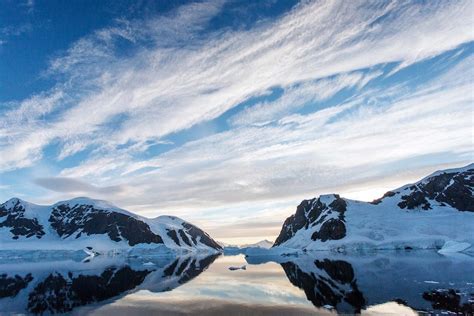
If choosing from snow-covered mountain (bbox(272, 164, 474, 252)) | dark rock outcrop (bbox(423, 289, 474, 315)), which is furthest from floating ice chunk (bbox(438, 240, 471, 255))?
dark rock outcrop (bbox(423, 289, 474, 315))

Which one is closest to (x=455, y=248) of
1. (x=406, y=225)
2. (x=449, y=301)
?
(x=406, y=225)

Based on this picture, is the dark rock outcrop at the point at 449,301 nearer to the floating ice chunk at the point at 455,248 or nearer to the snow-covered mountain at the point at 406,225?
the floating ice chunk at the point at 455,248

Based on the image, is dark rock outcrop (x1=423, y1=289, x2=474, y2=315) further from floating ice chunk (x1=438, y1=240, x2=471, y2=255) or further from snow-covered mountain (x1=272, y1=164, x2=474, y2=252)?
snow-covered mountain (x1=272, y1=164, x2=474, y2=252)

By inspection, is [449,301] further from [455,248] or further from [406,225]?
[406,225]

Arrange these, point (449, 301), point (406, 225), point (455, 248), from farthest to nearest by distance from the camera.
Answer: point (406, 225), point (455, 248), point (449, 301)

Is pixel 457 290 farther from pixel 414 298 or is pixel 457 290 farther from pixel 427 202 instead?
pixel 427 202

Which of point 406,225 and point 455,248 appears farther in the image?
point 406,225

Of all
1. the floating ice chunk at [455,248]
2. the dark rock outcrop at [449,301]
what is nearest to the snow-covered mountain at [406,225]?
the floating ice chunk at [455,248]

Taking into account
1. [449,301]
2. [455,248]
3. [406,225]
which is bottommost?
[455,248]

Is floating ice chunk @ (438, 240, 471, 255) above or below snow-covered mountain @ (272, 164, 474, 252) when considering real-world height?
below

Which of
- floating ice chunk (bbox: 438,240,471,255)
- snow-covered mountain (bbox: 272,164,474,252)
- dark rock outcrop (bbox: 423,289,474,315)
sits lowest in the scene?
floating ice chunk (bbox: 438,240,471,255)

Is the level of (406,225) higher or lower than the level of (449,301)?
higher

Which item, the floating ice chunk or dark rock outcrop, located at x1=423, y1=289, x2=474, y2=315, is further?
the floating ice chunk

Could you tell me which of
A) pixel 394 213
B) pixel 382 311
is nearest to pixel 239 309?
pixel 382 311
